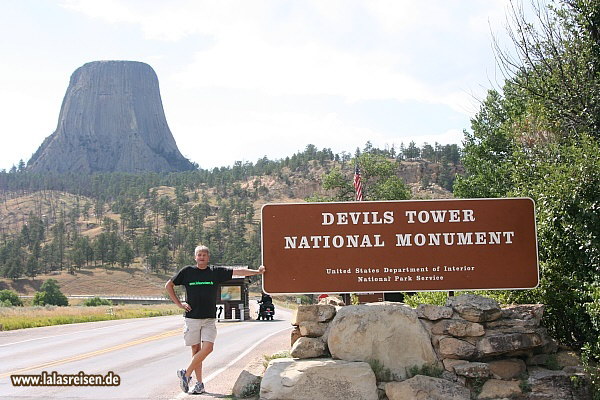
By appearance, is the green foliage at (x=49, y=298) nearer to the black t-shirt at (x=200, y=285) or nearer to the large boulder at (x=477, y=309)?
the black t-shirt at (x=200, y=285)

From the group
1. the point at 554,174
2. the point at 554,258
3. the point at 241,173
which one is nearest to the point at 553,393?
the point at 554,258

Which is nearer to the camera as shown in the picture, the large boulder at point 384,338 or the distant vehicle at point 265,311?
the large boulder at point 384,338

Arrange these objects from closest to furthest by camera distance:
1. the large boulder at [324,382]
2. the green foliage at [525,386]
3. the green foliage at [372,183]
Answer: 1. the large boulder at [324,382]
2. the green foliage at [525,386]
3. the green foliage at [372,183]

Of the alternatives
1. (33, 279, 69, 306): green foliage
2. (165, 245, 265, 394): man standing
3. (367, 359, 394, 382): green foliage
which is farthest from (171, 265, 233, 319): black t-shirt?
(33, 279, 69, 306): green foliage

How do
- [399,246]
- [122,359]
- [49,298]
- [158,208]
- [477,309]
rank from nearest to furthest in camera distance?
[477,309]
[399,246]
[122,359]
[49,298]
[158,208]

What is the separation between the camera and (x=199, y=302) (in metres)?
7.79

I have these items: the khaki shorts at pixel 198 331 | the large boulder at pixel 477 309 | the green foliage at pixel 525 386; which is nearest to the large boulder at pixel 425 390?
the green foliage at pixel 525 386

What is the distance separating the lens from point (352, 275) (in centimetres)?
771

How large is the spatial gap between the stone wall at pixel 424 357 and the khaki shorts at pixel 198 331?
45.6 inches

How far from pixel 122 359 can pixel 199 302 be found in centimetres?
573

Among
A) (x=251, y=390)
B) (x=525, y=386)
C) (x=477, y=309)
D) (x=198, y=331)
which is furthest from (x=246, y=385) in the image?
(x=525, y=386)

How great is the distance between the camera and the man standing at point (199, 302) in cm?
779

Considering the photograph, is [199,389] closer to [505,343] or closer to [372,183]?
[505,343]

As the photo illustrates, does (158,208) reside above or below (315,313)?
above
